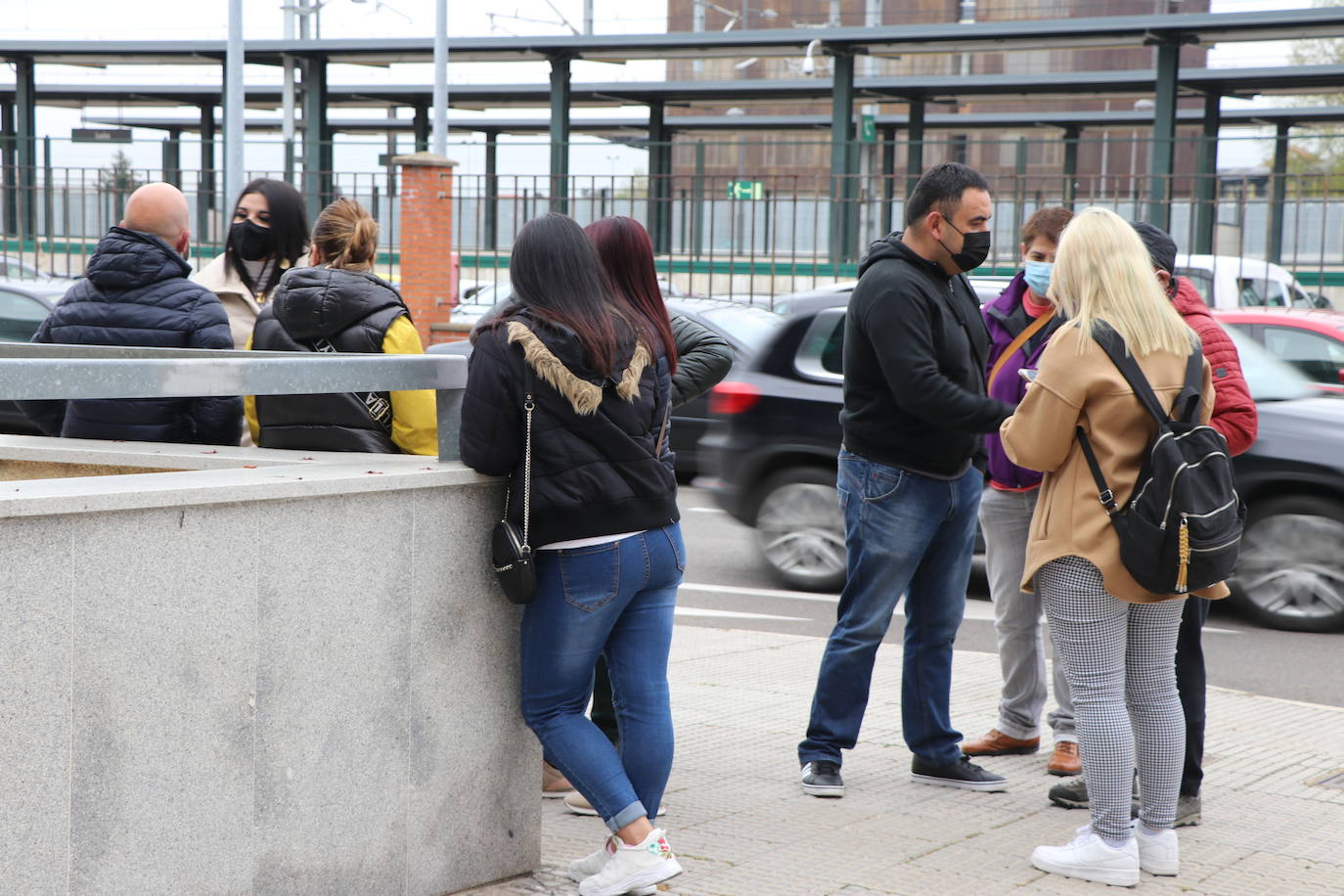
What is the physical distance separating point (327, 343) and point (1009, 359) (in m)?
2.22

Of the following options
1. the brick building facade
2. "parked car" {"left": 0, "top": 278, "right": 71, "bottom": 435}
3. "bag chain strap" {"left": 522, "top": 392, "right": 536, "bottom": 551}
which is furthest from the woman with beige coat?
the brick building facade

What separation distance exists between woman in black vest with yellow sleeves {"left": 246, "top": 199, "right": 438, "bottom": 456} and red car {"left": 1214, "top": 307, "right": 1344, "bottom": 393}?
20.9 ft

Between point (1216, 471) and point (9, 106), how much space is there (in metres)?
43.1

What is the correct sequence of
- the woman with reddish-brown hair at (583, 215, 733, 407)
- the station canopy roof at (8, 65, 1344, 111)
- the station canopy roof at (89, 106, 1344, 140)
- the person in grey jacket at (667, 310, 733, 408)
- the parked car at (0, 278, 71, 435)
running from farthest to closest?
the station canopy roof at (89, 106, 1344, 140)
the station canopy roof at (8, 65, 1344, 111)
the parked car at (0, 278, 71, 435)
the person in grey jacket at (667, 310, 733, 408)
the woman with reddish-brown hair at (583, 215, 733, 407)

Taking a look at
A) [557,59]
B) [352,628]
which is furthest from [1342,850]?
[557,59]

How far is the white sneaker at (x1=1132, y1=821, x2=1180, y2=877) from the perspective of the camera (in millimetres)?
4273

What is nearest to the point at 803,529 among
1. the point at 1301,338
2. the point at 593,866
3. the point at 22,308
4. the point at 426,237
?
the point at 1301,338

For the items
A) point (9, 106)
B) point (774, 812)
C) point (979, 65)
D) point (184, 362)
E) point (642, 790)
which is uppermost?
point (979, 65)

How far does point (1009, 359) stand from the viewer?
525cm

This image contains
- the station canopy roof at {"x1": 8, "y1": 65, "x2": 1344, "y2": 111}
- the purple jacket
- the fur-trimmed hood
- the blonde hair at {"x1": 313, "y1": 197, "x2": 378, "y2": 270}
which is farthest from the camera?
the station canopy roof at {"x1": 8, "y1": 65, "x2": 1344, "y2": 111}

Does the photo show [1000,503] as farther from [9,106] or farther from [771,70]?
[771,70]

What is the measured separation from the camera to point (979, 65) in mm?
57969

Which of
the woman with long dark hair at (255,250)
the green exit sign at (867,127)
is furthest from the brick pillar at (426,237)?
the woman with long dark hair at (255,250)

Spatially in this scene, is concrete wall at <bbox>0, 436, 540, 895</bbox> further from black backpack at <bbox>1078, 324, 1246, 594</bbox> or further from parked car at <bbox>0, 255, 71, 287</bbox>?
parked car at <bbox>0, 255, 71, 287</bbox>
